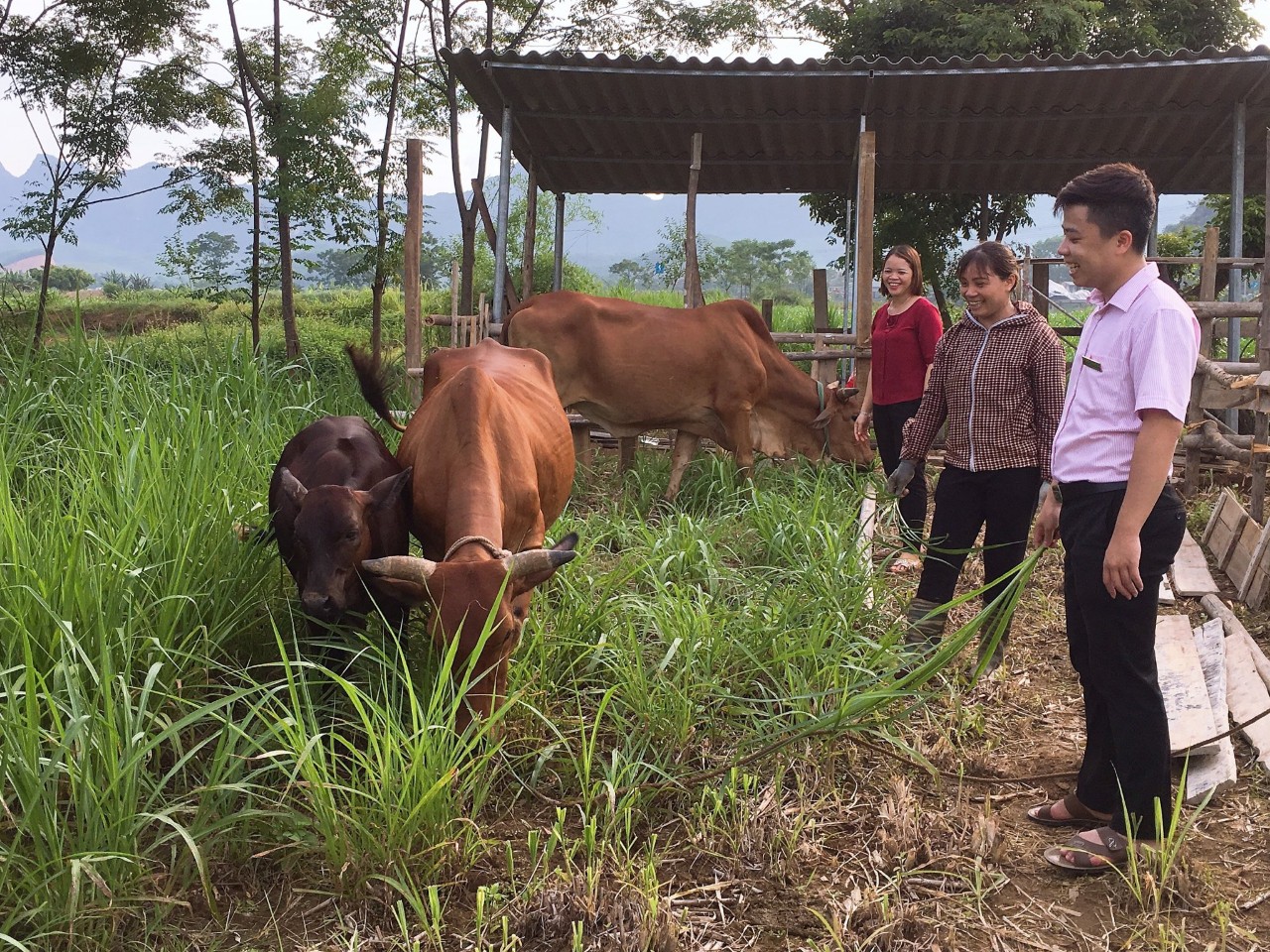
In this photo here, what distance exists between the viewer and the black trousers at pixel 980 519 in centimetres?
427

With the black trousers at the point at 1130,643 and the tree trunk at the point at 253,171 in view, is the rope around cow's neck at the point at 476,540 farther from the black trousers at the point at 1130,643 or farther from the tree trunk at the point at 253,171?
the tree trunk at the point at 253,171

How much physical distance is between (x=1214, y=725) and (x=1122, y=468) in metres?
1.64

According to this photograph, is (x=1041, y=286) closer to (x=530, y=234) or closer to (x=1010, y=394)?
(x=530, y=234)

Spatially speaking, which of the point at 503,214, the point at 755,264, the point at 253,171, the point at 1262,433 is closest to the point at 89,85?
the point at 253,171

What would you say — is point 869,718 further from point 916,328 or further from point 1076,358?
point 916,328

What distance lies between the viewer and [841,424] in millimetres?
8328

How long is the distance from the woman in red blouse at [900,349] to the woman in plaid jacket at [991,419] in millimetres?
1251

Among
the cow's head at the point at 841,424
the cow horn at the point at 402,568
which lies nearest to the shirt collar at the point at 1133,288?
the cow horn at the point at 402,568

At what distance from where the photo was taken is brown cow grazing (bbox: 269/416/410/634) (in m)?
3.64

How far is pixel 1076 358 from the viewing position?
309cm

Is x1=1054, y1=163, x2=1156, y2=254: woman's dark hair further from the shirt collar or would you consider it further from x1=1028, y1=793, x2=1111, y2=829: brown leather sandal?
x1=1028, y1=793, x2=1111, y2=829: brown leather sandal

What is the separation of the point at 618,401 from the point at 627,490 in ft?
2.76

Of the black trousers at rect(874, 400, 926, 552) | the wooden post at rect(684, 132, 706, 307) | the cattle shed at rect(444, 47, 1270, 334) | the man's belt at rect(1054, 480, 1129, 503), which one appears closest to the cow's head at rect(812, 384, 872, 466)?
the cattle shed at rect(444, 47, 1270, 334)

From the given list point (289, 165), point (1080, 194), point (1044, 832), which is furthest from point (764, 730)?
point (289, 165)
